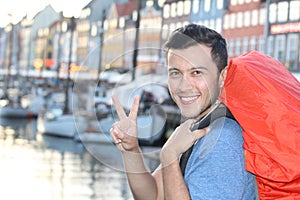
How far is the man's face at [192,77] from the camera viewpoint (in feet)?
6.57

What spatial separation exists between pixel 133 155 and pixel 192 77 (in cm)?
32

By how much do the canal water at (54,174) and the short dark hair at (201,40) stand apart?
8.36 meters

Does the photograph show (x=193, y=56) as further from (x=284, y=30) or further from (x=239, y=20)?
(x=239, y=20)

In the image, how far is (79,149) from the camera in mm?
20750

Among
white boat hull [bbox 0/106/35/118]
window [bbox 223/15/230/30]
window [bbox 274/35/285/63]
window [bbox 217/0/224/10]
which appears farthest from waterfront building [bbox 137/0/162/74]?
window [bbox 223/15/230/30]

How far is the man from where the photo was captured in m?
1.87

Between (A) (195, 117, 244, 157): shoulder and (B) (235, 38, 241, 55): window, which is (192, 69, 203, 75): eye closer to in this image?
(A) (195, 117, 244, 157): shoulder

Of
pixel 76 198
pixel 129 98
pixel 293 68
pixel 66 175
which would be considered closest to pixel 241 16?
pixel 293 68

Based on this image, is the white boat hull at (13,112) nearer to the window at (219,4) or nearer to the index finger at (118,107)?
the window at (219,4)

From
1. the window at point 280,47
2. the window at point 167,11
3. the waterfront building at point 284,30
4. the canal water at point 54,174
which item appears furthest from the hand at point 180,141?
the window at point 280,47

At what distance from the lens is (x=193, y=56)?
2.00 m

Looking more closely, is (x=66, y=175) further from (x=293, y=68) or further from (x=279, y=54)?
(x=279, y=54)

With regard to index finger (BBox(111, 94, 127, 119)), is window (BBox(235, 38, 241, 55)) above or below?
below

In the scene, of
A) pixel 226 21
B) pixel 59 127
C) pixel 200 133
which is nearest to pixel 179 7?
pixel 226 21
